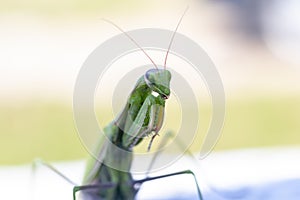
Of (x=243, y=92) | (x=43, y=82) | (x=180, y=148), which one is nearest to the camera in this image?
(x=180, y=148)

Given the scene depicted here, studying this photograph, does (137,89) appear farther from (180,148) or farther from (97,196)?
(180,148)

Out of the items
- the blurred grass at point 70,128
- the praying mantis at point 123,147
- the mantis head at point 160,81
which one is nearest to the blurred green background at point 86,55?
the blurred grass at point 70,128

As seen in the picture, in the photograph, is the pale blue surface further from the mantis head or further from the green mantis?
the mantis head

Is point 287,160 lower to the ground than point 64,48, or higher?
lower

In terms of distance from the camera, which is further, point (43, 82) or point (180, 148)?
point (43, 82)

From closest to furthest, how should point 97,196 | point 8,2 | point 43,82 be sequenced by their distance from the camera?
point 97,196 < point 43,82 < point 8,2

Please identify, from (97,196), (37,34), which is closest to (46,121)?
(37,34)

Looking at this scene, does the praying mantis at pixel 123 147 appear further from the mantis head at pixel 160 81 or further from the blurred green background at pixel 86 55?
the blurred green background at pixel 86 55

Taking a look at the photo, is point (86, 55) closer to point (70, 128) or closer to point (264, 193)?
point (70, 128)

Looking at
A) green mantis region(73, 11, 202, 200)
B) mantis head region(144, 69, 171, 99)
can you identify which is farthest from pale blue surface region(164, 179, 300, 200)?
mantis head region(144, 69, 171, 99)
